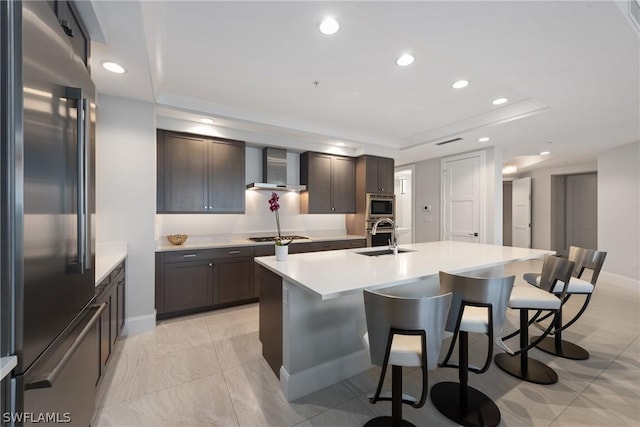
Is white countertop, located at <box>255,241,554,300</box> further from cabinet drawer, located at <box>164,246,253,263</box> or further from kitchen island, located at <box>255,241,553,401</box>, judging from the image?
cabinet drawer, located at <box>164,246,253,263</box>

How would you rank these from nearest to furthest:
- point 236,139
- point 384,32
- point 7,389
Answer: point 7,389 < point 384,32 < point 236,139

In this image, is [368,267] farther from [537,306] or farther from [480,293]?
[537,306]

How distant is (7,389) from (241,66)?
2553mm

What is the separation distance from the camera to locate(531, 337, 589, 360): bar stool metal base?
2.42 m

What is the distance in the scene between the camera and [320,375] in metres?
1.97

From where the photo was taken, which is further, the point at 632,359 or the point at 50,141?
the point at 632,359

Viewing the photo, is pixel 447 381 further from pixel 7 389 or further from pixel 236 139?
pixel 236 139

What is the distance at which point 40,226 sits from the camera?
964mm

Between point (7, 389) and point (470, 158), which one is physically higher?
point (470, 158)

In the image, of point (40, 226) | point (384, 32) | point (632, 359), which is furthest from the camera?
point (632, 359)

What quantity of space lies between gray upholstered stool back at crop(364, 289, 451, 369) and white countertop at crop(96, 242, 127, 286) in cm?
194

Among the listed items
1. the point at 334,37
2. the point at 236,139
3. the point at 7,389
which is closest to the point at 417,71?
the point at 334,37

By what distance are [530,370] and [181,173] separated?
4.21 metres

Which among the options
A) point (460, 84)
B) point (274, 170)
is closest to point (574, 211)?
point (460, 84)
